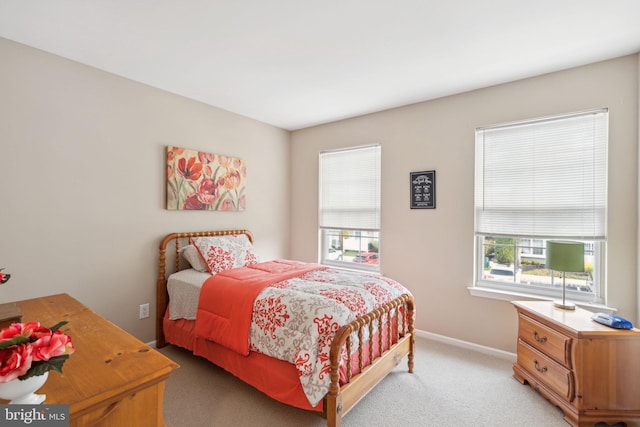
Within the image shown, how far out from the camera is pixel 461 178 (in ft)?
10.2

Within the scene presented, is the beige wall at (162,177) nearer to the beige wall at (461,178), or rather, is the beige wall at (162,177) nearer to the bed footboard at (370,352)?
the beige wall at (461,178)

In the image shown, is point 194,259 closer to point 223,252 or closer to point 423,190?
point 223,252

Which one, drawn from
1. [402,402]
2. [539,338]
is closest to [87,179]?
[402,402]

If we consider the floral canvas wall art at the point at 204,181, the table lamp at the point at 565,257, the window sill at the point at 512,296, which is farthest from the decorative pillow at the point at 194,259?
the table lamp at the point at 565,257

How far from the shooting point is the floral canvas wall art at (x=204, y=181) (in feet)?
10.2

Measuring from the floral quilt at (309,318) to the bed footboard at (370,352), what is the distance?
56 mm

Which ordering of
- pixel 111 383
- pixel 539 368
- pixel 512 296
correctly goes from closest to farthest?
pixel 111 383, pixel 539 368, pixel 512 296

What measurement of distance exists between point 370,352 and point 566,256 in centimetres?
160

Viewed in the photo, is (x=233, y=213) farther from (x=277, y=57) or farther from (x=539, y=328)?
(x=539, y=328)

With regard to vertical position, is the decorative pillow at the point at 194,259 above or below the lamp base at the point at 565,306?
above

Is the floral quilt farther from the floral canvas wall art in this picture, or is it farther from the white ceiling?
the white ceiling

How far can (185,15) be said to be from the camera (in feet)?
6.32

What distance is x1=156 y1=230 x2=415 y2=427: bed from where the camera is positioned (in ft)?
5.87

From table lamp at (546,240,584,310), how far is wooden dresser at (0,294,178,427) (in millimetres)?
2569
